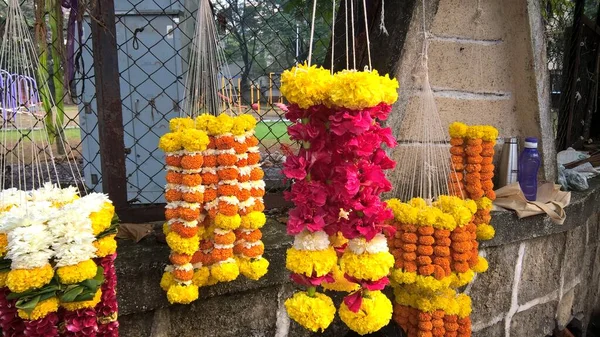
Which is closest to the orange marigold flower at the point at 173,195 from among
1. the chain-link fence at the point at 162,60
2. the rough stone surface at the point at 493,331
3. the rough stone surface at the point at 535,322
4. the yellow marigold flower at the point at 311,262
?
the yellow marigold flower at the point at 311,262

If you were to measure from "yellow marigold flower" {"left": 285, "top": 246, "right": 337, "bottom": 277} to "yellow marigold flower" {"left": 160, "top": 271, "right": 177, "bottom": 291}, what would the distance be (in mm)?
524

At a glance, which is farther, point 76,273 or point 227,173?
point 227,173

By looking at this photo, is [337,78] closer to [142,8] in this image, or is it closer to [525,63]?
[525,63]

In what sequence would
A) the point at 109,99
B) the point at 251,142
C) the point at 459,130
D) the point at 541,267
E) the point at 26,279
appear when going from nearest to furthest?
the point at 26,279
the point at 251,142
the point at 109,99
the point at 459,130
the point at 541,267

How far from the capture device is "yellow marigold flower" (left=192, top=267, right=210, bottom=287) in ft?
5.51

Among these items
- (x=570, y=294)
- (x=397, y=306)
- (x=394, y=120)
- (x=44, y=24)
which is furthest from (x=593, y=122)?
(x=44, y=24)

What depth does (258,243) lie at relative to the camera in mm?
1736

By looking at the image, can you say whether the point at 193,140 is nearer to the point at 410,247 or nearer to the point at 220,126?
the point at 220,126

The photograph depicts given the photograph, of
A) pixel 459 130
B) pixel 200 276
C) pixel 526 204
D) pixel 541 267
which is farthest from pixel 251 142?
pixel 541 267

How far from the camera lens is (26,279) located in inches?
45.5

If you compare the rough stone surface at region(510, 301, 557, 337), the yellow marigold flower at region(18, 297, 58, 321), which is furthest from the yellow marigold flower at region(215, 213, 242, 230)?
the rough stone surface at region(510, 301, 557, 337)

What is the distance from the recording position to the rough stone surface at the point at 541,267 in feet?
8.63

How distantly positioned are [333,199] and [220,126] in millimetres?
497

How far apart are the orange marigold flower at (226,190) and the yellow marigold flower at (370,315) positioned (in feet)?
1.84
